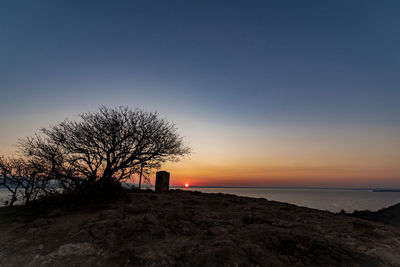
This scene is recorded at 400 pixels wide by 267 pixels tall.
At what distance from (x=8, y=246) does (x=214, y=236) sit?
20.7ft

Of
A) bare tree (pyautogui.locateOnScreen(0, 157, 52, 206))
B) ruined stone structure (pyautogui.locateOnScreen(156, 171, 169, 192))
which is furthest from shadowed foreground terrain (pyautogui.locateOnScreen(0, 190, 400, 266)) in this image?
ruined stone structure (pyautogui.locateOnScreen(156, 171, 169, 192))

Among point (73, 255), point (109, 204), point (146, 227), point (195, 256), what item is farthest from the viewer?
point (109, 204)

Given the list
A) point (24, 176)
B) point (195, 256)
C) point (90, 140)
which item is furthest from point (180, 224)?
point (24, 176)

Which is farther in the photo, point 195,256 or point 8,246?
point 8,246

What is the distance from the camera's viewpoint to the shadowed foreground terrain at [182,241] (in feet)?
16.5

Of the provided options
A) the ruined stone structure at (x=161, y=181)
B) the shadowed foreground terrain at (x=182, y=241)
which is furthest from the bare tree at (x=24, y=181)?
the ruined stone structure at (x=161, y=181)

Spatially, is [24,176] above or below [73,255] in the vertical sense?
above

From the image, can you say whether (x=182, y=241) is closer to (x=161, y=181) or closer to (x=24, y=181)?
(x=161, y=181)

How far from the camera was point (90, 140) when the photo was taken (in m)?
14.9

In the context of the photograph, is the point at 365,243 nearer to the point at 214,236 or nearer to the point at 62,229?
the point at 214,236

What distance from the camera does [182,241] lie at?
608 cm

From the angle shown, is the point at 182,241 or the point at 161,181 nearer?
the point at 182,241

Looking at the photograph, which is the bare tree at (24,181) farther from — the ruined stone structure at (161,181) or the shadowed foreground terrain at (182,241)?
the ruined stone structure at (161,181)

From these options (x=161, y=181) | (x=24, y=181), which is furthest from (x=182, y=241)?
(x=24, y=181)
